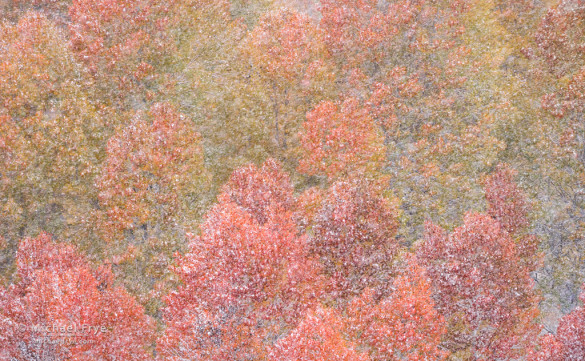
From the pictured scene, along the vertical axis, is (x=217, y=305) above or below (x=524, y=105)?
above

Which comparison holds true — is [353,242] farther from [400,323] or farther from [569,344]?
[569,344]

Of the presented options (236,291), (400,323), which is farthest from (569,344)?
(236,291)

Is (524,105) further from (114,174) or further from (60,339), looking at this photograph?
(60,339)

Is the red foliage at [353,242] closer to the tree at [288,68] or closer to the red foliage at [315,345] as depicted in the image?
the red foliage at [315,345]

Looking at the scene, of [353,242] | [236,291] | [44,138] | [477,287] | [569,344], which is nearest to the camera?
[236,291]

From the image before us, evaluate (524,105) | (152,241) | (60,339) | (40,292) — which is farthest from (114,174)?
(524,105)

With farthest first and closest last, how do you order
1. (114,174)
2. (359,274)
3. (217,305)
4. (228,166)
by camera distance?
(228,166), (114,174), (359,274), (217,305)

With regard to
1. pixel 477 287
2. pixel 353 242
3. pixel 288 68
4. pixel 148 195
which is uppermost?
pixel 288 68
